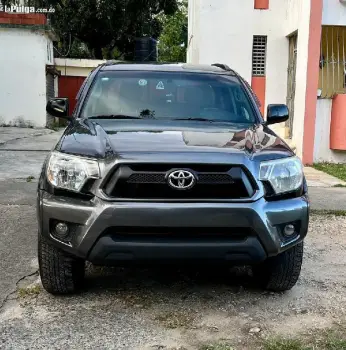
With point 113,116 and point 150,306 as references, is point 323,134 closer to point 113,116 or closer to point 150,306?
point 113,116

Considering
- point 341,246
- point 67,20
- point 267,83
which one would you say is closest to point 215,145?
point 341,246

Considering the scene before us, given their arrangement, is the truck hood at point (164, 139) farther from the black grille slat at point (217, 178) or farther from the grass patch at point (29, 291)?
the grass patch at point (29, 291)

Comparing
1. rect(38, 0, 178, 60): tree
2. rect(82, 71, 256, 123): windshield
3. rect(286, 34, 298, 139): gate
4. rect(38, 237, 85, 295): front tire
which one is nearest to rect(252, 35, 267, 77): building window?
rect(286, 34, 298, 139): gate

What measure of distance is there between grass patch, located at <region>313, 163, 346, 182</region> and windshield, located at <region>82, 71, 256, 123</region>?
5488mm

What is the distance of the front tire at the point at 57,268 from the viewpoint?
3580 mm

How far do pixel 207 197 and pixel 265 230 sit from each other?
0.43 metres

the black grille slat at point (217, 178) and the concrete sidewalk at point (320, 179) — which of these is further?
the concrete sidewalk at point (320, 179)

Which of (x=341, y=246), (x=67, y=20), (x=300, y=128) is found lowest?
(x=341, y=246)

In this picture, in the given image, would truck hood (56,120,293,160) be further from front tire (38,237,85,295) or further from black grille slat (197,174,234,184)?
front tire (38,237,85,295)

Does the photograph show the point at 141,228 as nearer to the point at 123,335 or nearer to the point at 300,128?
the point at 123,335

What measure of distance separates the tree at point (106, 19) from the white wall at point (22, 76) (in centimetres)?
636

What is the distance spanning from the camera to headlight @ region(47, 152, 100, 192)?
332cm

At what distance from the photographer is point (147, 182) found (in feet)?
Result: 10.7

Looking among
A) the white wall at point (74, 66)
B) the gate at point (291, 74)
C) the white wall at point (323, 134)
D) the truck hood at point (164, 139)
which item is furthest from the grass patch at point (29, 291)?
the white wall at point (74, 66)
